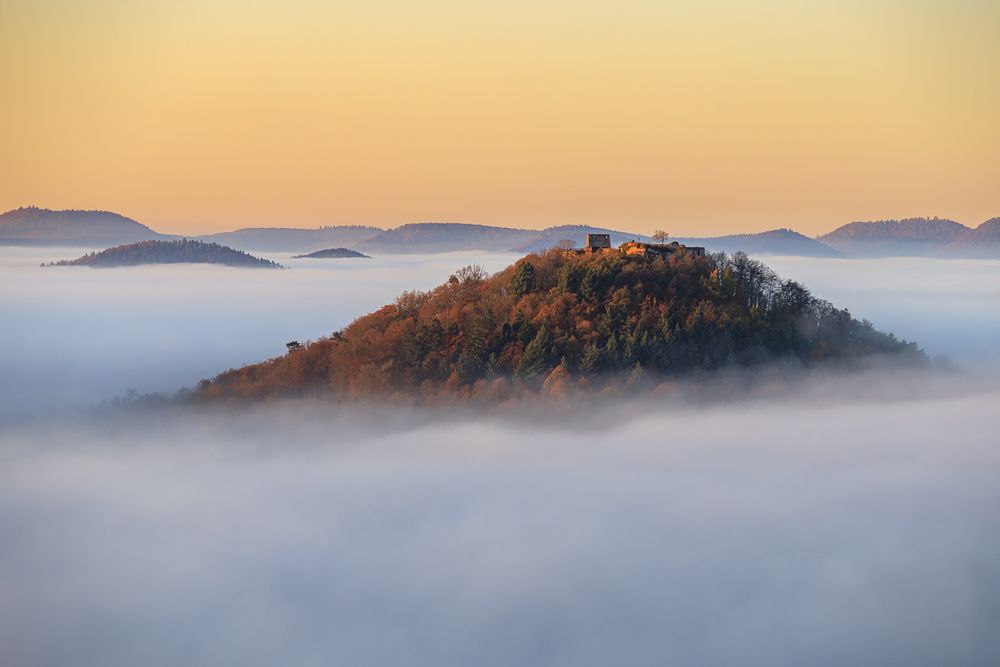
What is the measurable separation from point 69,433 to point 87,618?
2227 inches

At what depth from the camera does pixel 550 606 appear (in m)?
70.7

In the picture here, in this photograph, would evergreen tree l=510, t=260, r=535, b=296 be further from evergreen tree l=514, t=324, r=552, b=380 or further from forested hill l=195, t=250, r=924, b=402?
evergreen tree l=514, t=324, r=552, b=380

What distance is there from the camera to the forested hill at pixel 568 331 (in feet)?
267

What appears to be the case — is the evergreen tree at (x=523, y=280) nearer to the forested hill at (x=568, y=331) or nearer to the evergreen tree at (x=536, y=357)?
the forested hill at (x=568, y=331)

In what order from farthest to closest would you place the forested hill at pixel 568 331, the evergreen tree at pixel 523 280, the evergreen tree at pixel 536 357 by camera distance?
the evergreen tree at pixel 523 280, the forested hill at pixel 568 331, the evergreen tree at pixel 536 357

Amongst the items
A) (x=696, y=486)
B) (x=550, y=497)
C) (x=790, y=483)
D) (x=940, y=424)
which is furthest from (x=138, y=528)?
(x=940, y=424)

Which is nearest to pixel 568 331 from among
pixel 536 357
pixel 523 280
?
pixel 536 357

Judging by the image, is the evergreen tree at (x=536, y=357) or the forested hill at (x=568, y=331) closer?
the evergreen tree at (x=536, y=357)

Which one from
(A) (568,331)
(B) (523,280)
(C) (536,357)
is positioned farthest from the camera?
(B) (523,280)

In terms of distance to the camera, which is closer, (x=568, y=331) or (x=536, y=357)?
(x=536, y=357)

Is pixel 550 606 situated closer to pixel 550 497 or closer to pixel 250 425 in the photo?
pixel 550 497

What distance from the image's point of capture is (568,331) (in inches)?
3231

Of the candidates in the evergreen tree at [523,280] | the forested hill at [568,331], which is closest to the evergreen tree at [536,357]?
the forested hill at [568,331]

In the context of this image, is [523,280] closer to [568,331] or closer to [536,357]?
[568,331]
